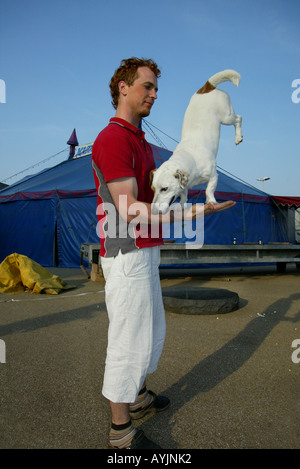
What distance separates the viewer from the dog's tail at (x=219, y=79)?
1627mm

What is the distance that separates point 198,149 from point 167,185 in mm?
299

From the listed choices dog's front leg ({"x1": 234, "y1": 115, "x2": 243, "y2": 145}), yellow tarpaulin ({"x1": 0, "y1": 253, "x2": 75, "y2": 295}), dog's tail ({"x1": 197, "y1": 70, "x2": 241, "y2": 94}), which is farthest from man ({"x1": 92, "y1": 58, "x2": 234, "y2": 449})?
yellow tarpaulin ({"x1": 0, "y1": 253, "x2": 75, "y2": 295})

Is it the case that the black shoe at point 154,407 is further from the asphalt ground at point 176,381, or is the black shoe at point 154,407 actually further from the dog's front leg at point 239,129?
the dog's front leg at point 239,129

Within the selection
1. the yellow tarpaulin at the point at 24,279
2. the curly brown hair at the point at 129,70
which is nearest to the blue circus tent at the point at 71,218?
the yellow tarpaulin at the point at 24,279

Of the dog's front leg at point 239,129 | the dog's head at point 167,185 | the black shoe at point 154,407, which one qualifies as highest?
the dog's front leg at point 239,129

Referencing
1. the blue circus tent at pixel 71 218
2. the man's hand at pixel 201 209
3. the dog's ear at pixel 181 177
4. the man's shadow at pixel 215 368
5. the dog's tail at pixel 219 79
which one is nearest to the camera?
the dog's ear at pixel 181 177

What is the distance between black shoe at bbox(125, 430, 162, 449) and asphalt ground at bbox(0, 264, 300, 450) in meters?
0.11

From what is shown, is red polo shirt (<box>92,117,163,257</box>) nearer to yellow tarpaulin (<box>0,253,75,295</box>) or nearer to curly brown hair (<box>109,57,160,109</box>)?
curly brown hair (<box>109,57,160,109</box>)

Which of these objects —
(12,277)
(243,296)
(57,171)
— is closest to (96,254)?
(12,277)

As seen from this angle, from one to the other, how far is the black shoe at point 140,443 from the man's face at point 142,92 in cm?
161

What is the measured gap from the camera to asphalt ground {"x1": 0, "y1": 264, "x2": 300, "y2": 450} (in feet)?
A: 5.54

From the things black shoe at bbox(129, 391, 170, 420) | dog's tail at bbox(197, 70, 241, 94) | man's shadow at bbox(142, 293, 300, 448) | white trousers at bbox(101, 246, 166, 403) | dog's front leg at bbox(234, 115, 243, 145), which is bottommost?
man's shadow at bbox(142, 293, 300, 448)

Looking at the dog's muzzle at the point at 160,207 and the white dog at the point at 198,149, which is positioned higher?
the white dog at the point at 198,149
